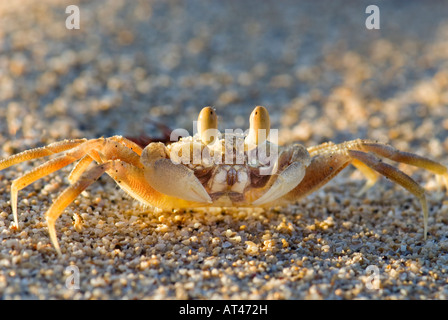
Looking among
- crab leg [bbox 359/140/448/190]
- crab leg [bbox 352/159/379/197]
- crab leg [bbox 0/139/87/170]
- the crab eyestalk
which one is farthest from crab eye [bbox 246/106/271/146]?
crab leg [bbox 0/139/87/170]

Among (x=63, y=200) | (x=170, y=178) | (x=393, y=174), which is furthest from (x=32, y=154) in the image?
(x=393, y=174)

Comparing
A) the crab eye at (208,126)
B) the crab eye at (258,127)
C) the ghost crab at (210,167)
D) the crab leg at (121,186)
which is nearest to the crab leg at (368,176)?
the ghost crab at (210,167)

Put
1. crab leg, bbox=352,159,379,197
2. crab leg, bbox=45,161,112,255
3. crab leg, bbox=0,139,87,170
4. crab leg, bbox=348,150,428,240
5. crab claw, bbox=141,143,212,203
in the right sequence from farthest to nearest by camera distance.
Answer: crab leg, bbox=352,159,379,197
crab leg, bbox=348,150,428,240
crab leg, bbox=0,139,87,170
crab claw, bbox=141,143,212,203
crab leg, bbox=45,161,112,255

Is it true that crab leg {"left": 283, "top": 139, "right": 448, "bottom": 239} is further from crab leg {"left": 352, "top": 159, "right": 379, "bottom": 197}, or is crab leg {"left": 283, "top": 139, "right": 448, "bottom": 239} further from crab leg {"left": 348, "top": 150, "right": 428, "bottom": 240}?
crab leg {"left": 352, "top": 159, "right": 379, "bottom": 197}

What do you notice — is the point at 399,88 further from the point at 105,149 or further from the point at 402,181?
the point at 105,149

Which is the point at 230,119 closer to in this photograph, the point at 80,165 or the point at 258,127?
the point at 258,127

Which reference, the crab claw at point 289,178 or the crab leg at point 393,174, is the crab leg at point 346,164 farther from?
the crab claw at point 289,178

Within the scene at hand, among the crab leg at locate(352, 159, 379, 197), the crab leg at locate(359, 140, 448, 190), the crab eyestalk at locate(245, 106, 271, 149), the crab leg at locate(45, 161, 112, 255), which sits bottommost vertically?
the crab leg at locate(45, 161, 112, 255)

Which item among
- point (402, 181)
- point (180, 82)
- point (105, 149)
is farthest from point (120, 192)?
point (180, 82)
